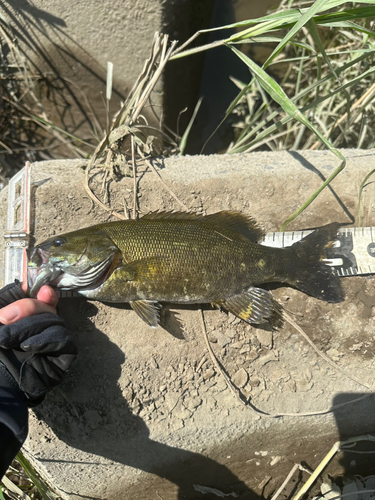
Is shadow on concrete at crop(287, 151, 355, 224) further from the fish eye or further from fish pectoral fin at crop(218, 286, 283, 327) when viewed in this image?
the fish eye

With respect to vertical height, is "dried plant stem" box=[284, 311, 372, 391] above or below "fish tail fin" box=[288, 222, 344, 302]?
below

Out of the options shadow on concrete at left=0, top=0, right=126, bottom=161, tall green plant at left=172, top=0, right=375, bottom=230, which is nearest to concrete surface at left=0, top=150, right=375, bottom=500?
tall green plant at left=172, top=0, right=375, bottom=230

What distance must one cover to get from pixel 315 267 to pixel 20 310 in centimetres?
222

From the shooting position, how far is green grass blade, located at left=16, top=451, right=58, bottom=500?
307 cm

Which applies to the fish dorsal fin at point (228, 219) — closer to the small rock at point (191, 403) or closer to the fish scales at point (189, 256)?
the fish scales at point (189, 256)

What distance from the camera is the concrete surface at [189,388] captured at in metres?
2.99

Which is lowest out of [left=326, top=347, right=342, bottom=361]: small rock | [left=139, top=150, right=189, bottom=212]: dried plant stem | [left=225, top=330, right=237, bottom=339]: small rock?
[left=326, top=347, right=342, bottom=361]: small rock

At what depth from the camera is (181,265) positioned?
113 inches

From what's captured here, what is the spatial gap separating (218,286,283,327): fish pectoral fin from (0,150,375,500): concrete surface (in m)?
0.18

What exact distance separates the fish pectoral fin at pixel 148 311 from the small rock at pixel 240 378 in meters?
0.75

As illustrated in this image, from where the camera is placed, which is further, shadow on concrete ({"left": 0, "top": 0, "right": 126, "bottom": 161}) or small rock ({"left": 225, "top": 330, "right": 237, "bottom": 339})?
shadow on concrete ({"left": 0, "top": 0, "right": 126, "bottom": 161})

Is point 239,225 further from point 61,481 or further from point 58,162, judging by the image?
point 61,481

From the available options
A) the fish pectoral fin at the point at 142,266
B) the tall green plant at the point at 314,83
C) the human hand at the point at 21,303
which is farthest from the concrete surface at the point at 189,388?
the tall green plant at the point at 314,83

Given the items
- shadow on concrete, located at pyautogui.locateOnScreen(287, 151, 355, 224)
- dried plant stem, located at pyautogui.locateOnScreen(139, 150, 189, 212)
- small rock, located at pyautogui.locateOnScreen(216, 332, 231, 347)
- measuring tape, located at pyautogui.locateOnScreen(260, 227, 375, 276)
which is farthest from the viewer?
shadow on concrete, located at pyautogui.locateOnScreen(287, 151, 355, 224)
